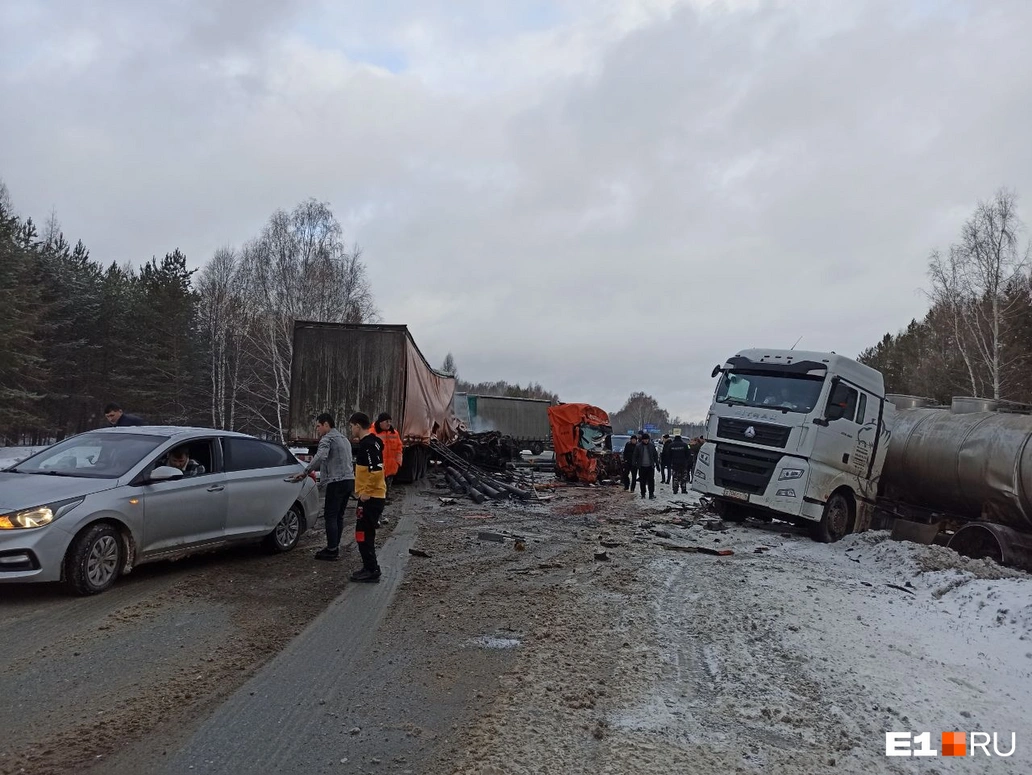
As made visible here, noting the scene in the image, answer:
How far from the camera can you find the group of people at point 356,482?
7.54 m

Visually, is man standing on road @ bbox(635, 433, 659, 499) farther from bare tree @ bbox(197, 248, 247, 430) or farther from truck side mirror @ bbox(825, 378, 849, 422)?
bare tree @ bbox(197, 248, 247, 430)

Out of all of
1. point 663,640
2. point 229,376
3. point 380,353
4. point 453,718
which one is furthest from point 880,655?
point 229,376

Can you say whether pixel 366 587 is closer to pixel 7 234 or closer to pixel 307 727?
pixel 307 727

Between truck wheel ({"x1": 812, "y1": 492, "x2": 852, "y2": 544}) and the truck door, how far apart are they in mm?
315

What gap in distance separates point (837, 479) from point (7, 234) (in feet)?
105

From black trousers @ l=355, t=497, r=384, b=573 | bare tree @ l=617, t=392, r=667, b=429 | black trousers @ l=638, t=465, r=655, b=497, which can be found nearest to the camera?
black trousers @ l=355, t=497, r=384, b=573

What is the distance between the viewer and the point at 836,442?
39.6 ft

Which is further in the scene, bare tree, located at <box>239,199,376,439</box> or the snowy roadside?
bare tree, located at <box>239,199,376,439</box>

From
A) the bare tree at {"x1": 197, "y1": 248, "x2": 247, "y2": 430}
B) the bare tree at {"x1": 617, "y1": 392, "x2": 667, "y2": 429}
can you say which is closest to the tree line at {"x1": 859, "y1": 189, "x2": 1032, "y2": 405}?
the bare tree at {"x1": 197, "y1": 248, "x2": 247, "y2": 430}

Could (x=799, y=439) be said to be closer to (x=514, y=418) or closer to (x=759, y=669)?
(x=759, y=669)

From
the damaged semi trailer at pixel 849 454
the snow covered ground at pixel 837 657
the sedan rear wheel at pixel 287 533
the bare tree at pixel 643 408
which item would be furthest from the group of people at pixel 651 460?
the bare tree at pixel 643 408

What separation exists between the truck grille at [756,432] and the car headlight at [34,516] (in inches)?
391

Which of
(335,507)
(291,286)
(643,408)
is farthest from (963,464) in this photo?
(643,408)

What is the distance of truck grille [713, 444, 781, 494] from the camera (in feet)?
39.9
